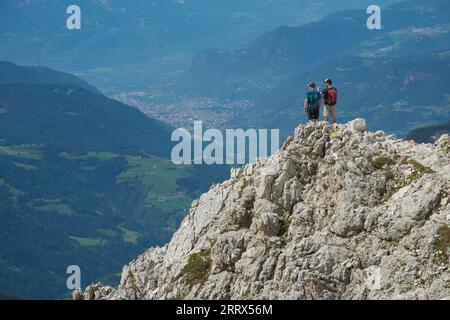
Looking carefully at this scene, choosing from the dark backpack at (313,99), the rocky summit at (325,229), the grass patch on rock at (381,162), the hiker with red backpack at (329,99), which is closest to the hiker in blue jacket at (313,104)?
the dark backpack at (313,99)

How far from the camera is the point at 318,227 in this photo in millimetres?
60156

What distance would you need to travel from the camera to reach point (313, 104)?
70.6 metres

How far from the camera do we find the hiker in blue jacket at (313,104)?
70250 millimetres

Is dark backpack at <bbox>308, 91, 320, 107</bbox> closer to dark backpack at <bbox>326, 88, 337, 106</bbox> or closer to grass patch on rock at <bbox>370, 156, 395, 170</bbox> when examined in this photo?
dark backpack at <bbox>326, 88, 337, 106</bbox>

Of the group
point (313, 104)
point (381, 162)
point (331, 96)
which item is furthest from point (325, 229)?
point (331, 96)

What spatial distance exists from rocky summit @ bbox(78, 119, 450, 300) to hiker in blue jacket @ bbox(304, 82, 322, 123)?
1.51 m

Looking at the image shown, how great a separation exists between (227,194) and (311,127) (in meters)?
9.77

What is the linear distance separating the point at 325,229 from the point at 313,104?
582 inches

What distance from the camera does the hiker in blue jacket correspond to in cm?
7025

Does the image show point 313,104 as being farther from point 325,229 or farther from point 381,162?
point 325,229

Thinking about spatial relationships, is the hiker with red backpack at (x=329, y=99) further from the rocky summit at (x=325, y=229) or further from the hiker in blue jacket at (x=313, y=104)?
the rocky summit at (x=325, y=229)

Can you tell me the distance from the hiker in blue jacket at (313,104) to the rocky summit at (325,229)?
4.95 feet
